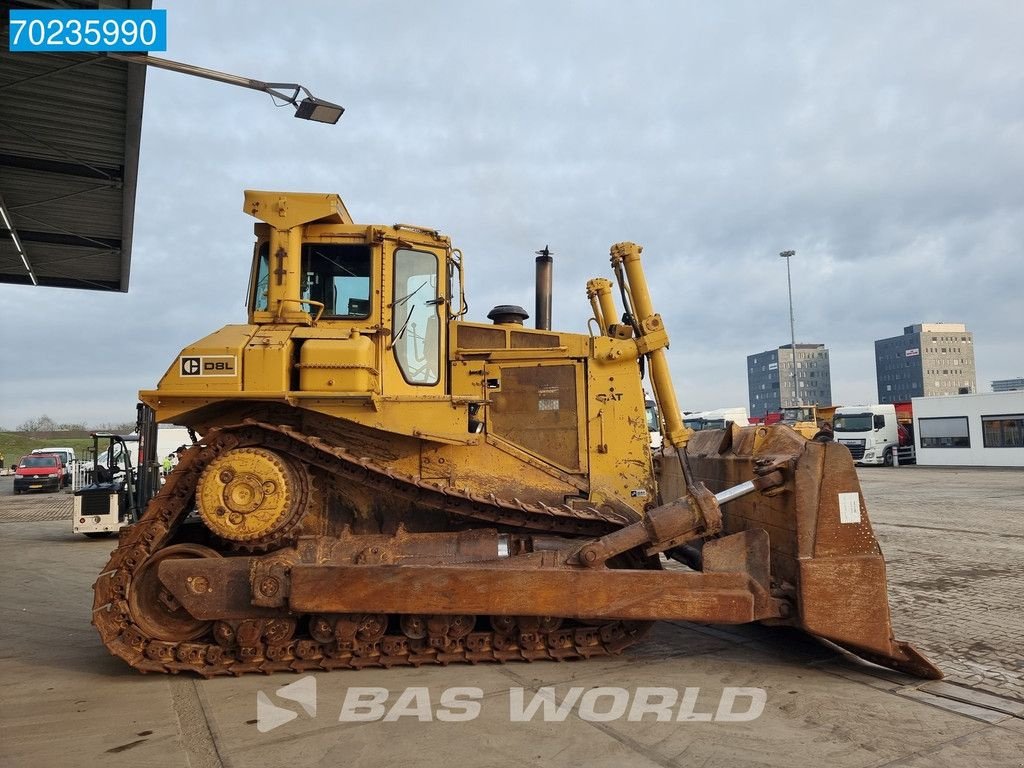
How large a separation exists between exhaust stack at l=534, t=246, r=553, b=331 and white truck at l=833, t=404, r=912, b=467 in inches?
1254

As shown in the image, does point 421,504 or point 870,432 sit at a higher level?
point 870,432

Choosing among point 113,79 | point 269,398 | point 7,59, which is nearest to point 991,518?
point 269,398

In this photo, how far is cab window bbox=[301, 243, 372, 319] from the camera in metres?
5.79

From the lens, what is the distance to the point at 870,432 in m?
34.9

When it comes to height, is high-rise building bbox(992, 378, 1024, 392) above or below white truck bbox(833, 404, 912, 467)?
above

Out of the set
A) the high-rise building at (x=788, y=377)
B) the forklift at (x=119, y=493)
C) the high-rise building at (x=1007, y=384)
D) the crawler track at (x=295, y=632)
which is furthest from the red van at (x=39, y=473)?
the high-rise building at (x=1007, y=384)

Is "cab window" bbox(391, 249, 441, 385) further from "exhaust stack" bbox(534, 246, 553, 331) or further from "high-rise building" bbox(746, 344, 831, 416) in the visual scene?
"high-rise building" bbox(746, 344, 831, 416)

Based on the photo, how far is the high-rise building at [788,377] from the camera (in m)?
101

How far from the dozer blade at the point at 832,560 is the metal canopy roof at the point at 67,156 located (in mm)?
8380

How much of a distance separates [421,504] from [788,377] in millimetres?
106560

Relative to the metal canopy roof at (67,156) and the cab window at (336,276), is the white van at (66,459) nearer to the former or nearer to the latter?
the metal canopy roof at (67,156)

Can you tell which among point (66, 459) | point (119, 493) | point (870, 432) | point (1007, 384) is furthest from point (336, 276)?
point (1007, 384)

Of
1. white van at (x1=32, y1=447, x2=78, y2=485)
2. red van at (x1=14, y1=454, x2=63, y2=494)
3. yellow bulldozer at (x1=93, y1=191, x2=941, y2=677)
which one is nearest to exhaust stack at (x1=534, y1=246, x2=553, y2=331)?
yellow bulldozer at (x1=93, y1=191, x2=941, y2=677)

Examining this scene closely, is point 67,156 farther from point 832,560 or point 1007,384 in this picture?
point 1007,384
